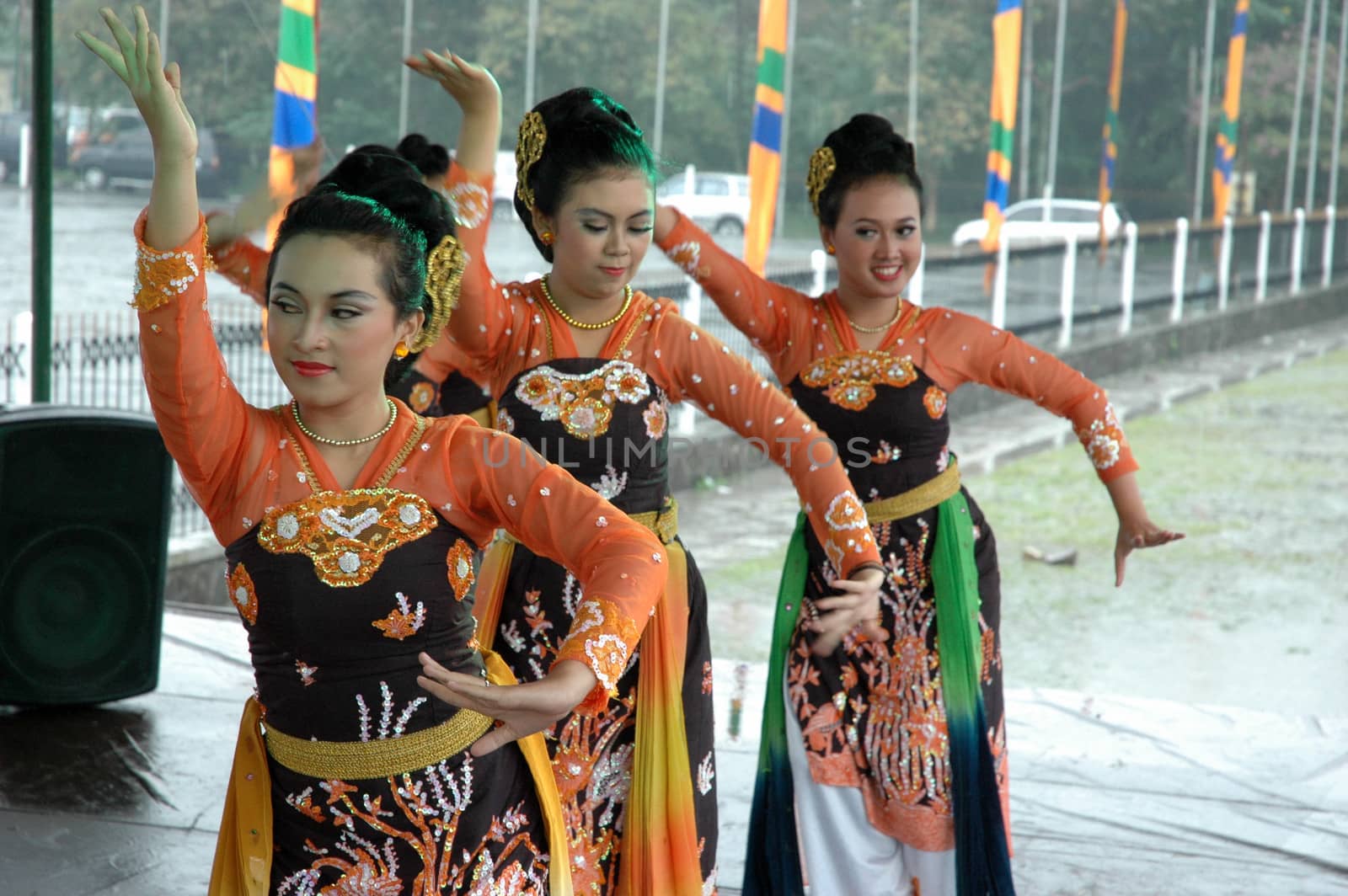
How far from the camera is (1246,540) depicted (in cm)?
783

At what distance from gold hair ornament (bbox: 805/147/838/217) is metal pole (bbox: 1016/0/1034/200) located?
1265 cm

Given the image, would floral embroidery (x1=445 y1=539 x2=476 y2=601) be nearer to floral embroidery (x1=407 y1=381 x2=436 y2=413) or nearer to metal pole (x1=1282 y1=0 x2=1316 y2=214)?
floral embroidery (x1=407 y1=381 x2=436 y2=413)

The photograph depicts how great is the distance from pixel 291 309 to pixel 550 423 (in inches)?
30.8

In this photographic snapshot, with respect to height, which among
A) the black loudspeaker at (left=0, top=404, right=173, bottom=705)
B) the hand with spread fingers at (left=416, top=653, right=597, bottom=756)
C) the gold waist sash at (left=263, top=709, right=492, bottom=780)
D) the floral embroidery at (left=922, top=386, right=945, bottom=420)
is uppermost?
the floral embroidery at (left=922, top=386, right=945, bottom=420)

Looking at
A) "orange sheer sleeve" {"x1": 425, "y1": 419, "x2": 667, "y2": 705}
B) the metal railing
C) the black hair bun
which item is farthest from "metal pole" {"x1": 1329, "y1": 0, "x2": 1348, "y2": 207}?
"orange sheer sleeve" {"x1": 425, "y1": 419, "x2": 667, "y2": 705}

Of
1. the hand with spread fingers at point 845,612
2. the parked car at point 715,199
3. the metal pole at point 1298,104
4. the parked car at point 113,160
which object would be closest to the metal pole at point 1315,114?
the metal pole at point 1298,104

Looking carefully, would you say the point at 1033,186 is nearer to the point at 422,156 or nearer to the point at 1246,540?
the point at 1246,540

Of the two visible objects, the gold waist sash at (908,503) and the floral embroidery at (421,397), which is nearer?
the gold waist sash at (908,503)

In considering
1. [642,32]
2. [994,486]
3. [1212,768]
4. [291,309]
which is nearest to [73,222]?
[642,32]

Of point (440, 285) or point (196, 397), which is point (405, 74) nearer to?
point (440, 285)

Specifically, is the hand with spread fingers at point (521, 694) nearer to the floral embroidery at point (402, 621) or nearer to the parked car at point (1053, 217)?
the floral embroidery at point (402, 621)

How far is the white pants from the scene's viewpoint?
296 centimetres

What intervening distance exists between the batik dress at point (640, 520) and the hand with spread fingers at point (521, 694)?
0.85 m

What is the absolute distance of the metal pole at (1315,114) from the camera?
17406 mm
